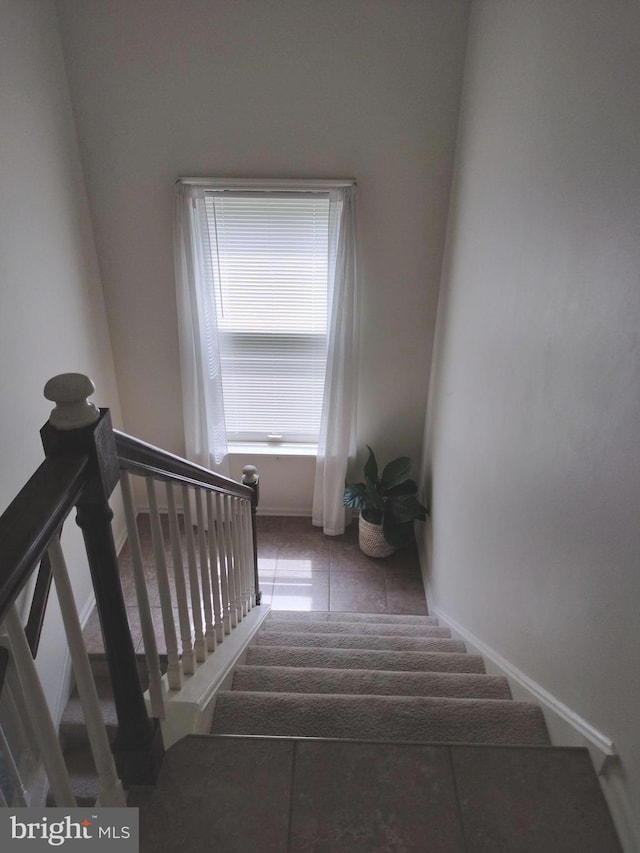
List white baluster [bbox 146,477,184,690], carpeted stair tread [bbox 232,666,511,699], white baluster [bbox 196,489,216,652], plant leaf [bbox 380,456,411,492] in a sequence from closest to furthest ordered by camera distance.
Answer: white baluster [bbox 146,477,184,690] < white baluster [bbox 196,489,216,652] < carpeted stair tread [bbox 232,666,511,699] < plant leaf [bbox 380,456,411,492]

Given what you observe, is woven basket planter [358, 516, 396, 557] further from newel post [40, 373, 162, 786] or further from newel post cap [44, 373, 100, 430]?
newel post cap [44, 373, 100, 430]

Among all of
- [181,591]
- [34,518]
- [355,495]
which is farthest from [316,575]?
[34,518]

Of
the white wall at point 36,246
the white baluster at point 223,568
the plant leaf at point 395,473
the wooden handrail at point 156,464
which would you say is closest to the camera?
the wooden handrail at point 156,464

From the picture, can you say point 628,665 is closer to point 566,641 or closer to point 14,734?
point 566,641

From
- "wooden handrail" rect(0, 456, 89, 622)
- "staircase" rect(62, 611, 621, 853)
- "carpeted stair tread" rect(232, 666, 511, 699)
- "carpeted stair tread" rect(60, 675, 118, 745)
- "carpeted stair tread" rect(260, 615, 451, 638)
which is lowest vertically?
"carpeted stair tread" rect(60, 675, 118, 745)

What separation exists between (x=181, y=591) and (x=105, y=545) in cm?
43

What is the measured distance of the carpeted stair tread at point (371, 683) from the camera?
5.76ft

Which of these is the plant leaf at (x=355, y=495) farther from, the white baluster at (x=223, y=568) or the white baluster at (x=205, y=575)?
the white baluster at (x=205, y=575)

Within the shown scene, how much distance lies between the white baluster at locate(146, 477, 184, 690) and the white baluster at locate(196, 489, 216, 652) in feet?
0.59

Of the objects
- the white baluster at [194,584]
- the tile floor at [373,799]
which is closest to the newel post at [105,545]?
the tile floor at [373,799]

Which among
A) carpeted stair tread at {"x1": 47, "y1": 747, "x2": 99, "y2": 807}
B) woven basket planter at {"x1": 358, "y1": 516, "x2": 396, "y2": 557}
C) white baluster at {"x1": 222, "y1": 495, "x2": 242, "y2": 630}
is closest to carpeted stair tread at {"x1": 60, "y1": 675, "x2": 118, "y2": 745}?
carpeted stair tread at {"x1": 47, "y1": 747, "x2": 99, "y2": 807}

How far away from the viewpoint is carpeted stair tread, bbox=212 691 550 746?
148 cm

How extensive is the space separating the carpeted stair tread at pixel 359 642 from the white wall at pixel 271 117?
1.92m

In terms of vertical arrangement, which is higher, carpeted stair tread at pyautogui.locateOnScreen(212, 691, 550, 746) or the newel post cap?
the newel post cap
